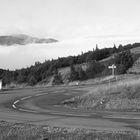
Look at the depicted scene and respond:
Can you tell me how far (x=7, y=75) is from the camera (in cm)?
8800

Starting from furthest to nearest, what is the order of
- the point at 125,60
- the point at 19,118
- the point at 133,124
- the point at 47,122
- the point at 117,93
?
1. the point at 125,60
2. the point at 117,93
3. the point at 19,118
4. the point at 47,122
5. the point at 133,124

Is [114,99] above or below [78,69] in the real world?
below

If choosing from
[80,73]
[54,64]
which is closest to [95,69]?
[80,73]

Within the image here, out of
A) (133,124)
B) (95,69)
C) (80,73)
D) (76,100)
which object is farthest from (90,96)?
(95,69)

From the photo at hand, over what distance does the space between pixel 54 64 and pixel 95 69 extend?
2320 centimetres

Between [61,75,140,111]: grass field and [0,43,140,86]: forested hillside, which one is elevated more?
[0,43,140,86]: forested hillside

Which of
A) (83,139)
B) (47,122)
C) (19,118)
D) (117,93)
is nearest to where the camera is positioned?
(83,139)

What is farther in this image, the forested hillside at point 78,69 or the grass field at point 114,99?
the forested hillside at point 78,69

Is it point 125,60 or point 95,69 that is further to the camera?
point 95,69

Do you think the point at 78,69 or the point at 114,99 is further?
the point at 78,69

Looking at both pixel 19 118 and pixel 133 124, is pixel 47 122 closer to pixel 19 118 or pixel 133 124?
pixel 19 118

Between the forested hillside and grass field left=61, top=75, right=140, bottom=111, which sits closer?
grass field left=61, top=75, right=140, bottom=111

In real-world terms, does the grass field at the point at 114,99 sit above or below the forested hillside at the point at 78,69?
below

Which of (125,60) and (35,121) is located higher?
(125,60)
